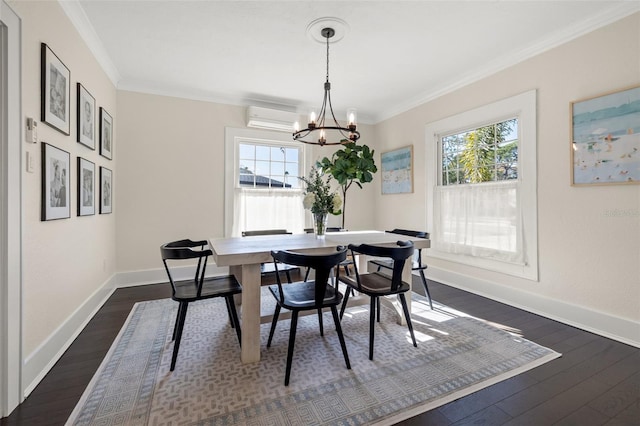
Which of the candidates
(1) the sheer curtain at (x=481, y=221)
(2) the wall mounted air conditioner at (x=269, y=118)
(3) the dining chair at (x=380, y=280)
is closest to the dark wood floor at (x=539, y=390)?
(3) the dining chair at (x=380, y=280)

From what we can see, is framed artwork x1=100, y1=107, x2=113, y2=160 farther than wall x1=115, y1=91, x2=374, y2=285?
No

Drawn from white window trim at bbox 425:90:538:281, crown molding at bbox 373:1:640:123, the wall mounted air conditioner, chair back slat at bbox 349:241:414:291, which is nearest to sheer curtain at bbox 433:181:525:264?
white window trim at bbox 425:90:538:281

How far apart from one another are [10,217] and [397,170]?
4315mm

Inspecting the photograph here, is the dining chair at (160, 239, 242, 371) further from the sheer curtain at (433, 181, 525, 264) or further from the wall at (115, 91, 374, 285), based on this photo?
the sheer curtain at (433, 181, 525, 264)

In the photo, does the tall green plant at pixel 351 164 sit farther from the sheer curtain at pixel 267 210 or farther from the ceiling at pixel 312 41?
the sheer curtain at pixel 267 210

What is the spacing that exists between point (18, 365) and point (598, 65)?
454 centimetres

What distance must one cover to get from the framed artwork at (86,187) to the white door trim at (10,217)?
38.1 inches

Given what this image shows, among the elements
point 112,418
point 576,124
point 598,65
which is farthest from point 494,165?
point 112,418

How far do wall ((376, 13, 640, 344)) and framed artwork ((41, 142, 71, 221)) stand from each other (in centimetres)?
406

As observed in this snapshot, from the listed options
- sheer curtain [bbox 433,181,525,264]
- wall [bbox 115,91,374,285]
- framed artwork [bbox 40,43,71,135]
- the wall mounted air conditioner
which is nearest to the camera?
framed artwork [bbox 40,43,71,135]

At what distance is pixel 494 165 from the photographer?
3.29 metres

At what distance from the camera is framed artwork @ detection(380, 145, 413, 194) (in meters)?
4.39

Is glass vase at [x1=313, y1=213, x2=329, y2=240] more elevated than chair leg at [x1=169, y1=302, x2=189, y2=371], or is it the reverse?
glass vase at [x1=313, y1=213, x2=329, y2=240]

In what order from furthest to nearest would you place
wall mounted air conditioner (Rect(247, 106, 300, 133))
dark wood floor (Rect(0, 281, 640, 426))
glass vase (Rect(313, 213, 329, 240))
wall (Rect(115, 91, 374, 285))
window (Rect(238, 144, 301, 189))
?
window (Rect(238, 144, 301, 189))
wall mounted air conditioner (Rect(247, 106, 300, 133))
wall (Rect(115, 91, 374, 285))
glass vase (Rect(313, 213, 329, 240))
dark wood floor (Rect(0, 281, 640, 426))
